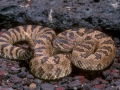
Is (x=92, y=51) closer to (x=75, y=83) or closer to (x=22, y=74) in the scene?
(x=75, y=83)

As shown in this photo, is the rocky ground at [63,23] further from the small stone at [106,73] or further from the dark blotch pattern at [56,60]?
the dark blotch pattern at [56,60]

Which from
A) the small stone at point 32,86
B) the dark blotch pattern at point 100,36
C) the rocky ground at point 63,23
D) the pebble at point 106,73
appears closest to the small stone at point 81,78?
the rocky ground at point 63,23

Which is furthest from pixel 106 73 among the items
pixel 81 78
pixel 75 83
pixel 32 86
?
pixel 32 86

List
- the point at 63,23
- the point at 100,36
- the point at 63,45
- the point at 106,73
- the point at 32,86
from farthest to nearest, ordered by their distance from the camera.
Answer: the point at 63,23 < the point at 100,36 < the point at 63,45 < the point at 106,73 < the point at 32,86

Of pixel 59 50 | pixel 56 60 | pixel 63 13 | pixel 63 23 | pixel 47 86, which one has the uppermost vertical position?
pixel 63 13

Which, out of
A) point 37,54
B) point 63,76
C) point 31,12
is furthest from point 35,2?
point 63,76

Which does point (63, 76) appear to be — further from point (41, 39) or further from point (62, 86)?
point (41, 39)

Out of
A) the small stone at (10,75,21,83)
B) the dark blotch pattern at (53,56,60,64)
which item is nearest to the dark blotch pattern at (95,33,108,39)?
the dark blotch pattern at (53,56,60,64)
